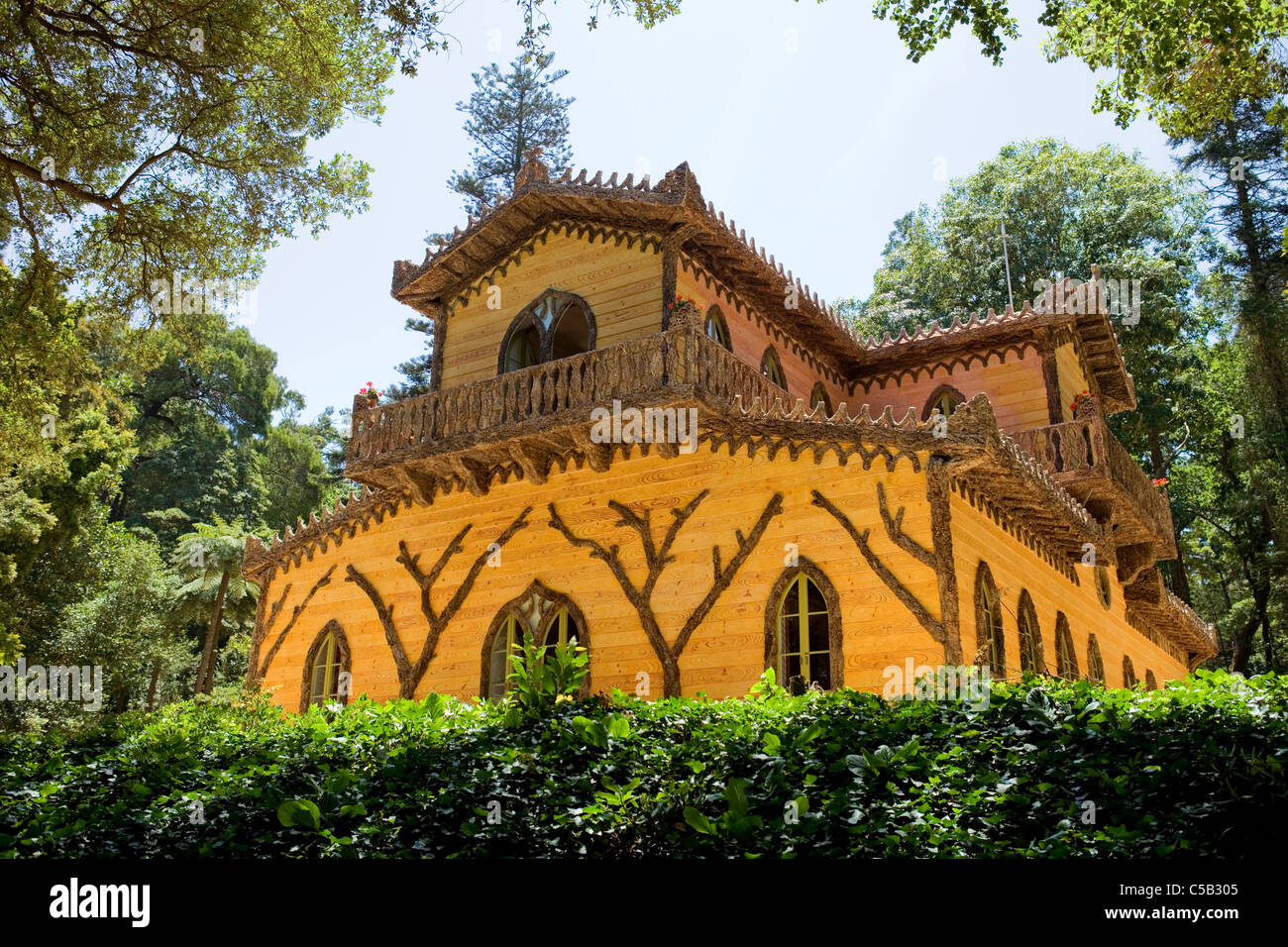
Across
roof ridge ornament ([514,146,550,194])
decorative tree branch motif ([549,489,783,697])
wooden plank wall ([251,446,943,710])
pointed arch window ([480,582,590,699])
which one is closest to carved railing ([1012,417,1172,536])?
wooden plank wall ([251,446,943,710])

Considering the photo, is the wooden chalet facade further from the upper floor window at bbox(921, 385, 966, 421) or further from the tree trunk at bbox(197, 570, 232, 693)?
the tree trunk at bbox(197, 570, 232, 693)

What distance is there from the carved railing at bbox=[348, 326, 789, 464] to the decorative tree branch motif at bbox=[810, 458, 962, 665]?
2.79 metres

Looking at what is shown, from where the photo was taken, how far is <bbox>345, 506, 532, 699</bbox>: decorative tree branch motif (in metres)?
16.9

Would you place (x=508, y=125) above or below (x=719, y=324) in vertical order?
above

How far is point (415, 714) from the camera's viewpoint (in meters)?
9.55

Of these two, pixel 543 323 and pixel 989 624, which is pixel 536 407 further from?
pixel 989 624

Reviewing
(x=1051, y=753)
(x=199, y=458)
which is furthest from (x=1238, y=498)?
(x=199, y=458)

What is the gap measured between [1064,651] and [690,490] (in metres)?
7.70

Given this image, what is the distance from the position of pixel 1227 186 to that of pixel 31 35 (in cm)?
3514

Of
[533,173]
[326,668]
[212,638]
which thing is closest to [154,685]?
[212,638]

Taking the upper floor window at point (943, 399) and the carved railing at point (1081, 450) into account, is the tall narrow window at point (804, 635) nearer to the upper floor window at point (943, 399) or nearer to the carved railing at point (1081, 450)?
the carved railing at point (1081, 450)

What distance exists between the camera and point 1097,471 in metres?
17.8

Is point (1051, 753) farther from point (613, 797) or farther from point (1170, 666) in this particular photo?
point (1170, 666)

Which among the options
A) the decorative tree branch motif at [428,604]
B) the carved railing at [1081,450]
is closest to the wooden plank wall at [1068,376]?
the carved railing at [1081,450]
